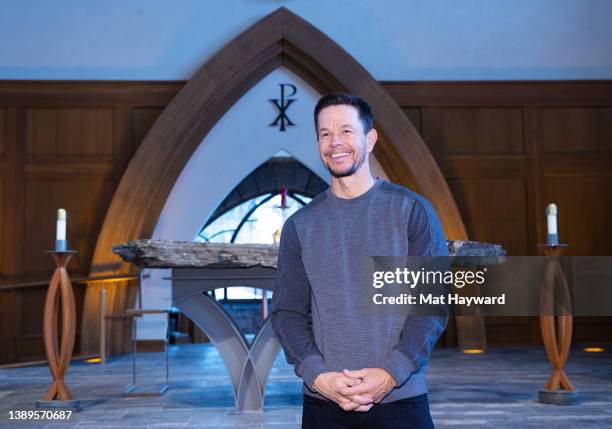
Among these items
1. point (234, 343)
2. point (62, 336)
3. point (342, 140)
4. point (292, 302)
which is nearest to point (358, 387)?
point (292, 302)

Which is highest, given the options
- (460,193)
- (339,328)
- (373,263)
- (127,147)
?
(127,147)

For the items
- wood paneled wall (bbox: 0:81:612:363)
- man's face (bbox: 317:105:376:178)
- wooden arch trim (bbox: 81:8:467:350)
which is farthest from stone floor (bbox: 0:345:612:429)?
man's face (bbox: 317:105:376:178)

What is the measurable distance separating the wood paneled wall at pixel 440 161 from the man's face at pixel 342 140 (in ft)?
18.3

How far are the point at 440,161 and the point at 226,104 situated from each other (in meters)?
2.14

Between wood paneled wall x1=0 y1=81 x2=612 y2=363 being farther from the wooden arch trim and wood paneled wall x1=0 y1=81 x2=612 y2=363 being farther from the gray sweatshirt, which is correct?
the gray sweatshirt

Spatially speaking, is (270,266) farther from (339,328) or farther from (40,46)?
(40,46)

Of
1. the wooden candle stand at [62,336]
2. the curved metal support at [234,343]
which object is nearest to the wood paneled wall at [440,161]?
the wooden candle stand at [62,336]

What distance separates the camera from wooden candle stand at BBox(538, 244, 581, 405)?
11.6 feet

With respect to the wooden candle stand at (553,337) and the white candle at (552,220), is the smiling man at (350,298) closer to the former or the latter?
the wooden candle stand at (553,337)

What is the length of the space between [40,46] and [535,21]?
478cm

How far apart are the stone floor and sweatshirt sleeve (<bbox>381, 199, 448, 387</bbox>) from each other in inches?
72.1

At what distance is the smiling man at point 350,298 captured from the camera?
4.45 feet

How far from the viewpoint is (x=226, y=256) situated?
3.44 m

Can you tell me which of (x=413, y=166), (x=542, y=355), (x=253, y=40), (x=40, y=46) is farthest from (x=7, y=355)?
(x=542, y=355)
